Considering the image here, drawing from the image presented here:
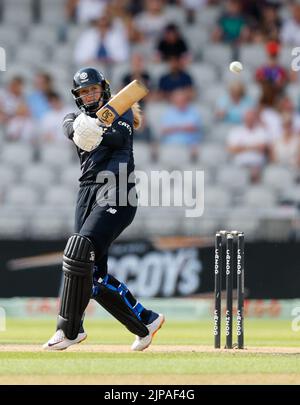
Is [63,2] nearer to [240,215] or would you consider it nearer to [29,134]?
[29,134]

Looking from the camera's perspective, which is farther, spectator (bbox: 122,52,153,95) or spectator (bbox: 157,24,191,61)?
spectator (bbox: 157,24,191,61)

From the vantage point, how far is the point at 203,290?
42.7 ft

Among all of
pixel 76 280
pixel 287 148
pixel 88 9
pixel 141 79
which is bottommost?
pixel 76 280

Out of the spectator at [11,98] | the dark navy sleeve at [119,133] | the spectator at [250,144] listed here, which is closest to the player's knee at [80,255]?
the dark navy sleeve at [119,133]

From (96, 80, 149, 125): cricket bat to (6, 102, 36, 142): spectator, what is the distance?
721cm

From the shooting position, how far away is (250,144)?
14125mm

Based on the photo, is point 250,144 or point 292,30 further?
point 292,30

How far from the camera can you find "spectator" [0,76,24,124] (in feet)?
48.3

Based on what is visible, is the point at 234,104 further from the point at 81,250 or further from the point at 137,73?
the point at 81,250

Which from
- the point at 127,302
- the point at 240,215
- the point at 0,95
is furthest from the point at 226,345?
the point at 0,95

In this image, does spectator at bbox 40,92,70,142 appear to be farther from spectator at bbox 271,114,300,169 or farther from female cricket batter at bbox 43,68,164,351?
female cricket batter at bbox 43,68,164,351

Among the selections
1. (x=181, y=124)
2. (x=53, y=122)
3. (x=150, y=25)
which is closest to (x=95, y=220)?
(x=181, y=124)

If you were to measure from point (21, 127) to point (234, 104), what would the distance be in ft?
8.81

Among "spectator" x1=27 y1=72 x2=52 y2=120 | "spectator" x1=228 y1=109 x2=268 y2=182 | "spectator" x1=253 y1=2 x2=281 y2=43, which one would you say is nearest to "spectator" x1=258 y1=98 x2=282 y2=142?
"spectator" x1=228 y1=109 x2=268 y2=182
